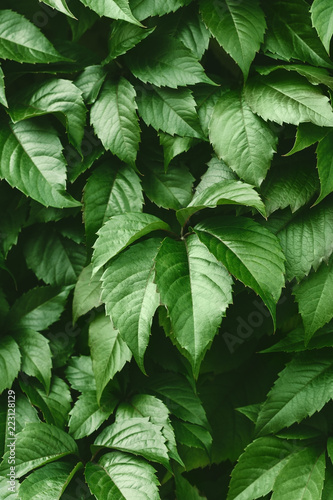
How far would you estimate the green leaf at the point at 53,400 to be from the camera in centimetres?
118

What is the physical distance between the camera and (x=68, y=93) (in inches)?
44.1

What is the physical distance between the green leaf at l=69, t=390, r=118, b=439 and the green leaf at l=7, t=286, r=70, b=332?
0.21 meters

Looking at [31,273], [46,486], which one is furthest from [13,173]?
[46,486]

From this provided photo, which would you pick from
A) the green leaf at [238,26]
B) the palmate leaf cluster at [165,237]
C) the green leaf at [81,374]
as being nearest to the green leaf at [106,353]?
the palmate leaf cluster at [165,237]

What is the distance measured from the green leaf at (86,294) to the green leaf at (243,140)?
1.30 ft

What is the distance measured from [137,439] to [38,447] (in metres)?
0.22

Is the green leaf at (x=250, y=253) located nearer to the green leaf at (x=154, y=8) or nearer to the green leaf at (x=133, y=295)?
the green leaf at (x=133, y=295)

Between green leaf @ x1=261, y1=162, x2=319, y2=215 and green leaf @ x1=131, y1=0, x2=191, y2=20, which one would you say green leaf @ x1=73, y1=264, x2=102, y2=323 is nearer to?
green leaf @ x1=261, y1=162, x2=319, y2=215

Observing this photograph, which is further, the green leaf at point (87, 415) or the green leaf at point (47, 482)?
the green leaf at point (87, 415)

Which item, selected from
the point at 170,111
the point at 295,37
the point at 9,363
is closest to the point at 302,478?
the point at 9,363

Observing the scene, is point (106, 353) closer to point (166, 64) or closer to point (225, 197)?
point (225, 197)

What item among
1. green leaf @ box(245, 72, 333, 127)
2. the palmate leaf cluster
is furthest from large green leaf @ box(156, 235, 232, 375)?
green leaf @ box(245, 72, 333, 127)

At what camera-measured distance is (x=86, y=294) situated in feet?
3.85

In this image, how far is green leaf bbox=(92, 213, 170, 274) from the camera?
0.99m
